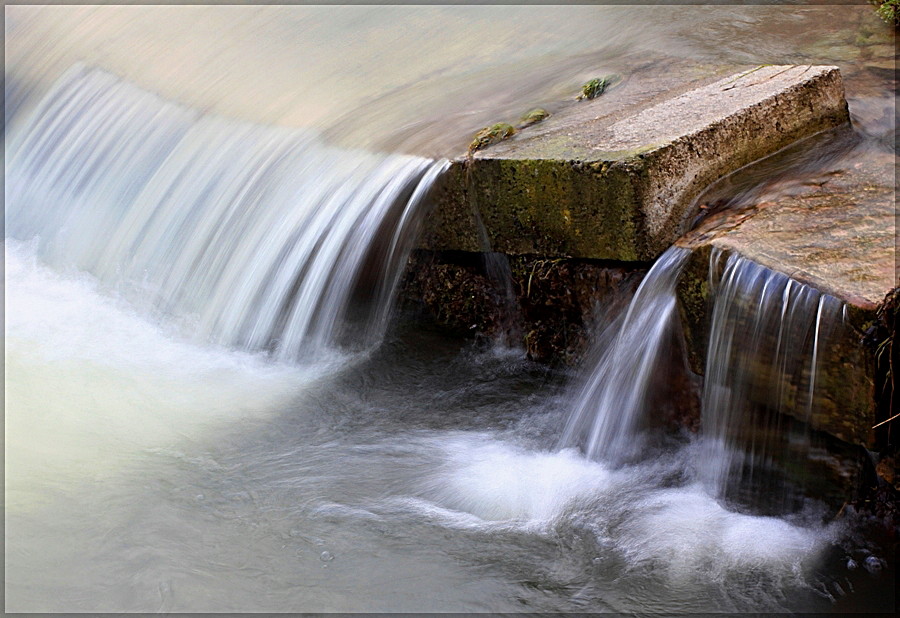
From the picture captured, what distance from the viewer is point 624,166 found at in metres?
3.99

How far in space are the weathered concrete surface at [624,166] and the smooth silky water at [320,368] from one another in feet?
0.79

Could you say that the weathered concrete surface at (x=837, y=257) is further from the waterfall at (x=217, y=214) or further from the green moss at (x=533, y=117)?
the waterfall at (x=217, y=214)

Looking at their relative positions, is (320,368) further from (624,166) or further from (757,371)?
(757,371)

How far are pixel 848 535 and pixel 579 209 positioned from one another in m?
1.66

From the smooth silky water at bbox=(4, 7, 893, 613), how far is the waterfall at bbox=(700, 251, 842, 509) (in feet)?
0.11

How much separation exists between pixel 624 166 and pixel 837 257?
93 centimetres

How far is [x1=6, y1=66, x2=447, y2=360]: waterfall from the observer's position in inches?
197

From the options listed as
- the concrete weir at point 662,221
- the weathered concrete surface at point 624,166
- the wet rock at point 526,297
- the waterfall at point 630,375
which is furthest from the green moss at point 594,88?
the waterfall at point 630,375

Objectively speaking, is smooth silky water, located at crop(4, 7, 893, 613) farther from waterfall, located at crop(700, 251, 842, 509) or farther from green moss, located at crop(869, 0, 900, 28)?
green moss, located at crop(869, 0, 900, 28)

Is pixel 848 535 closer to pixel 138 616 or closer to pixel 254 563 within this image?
pixel 254 563

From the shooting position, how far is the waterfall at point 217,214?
5000 mm

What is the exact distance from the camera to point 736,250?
363 centimetres

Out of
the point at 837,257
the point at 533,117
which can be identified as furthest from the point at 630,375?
the point at 533,117

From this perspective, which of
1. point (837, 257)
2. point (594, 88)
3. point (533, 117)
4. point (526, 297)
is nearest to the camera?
point (837, 257)
